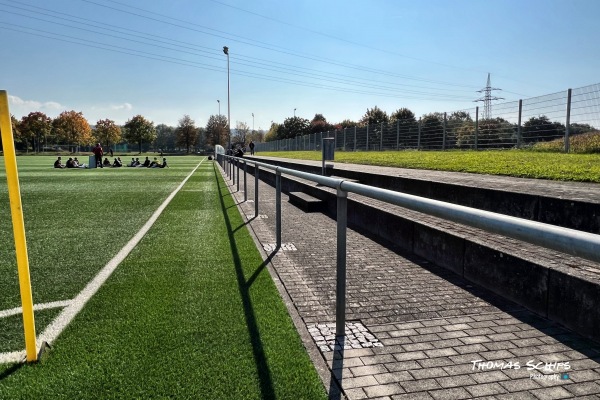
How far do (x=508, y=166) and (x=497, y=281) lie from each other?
588cm

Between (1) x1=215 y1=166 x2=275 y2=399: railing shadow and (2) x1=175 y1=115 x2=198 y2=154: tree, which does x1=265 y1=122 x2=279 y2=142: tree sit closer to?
(2) x1=175 y1=115 x2=198 y2=154: tree

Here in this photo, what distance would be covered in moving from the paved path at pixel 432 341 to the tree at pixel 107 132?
128 m

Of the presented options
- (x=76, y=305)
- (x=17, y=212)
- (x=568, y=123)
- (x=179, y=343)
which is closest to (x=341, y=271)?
(x=179, y=343)

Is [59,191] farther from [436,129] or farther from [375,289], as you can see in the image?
[436,129]

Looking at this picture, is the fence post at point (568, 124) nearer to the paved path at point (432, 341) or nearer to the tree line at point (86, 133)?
the paved path at point (432, 341)

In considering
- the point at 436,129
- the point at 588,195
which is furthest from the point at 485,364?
the point at 436,129

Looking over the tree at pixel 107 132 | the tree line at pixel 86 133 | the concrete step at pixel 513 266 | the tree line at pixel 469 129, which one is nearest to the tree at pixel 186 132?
the tree line at pixel 86 133

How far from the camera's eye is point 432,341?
3.12m

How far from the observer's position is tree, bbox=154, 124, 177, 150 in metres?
164

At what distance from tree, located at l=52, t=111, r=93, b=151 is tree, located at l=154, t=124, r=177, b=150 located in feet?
162

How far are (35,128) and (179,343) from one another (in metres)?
111

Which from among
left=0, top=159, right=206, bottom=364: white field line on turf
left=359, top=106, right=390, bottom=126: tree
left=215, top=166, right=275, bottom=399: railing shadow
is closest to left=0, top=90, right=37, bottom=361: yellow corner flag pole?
left=0, top=159, right=206, bottom=364: white field line on turf

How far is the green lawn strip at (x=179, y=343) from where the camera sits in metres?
2.42

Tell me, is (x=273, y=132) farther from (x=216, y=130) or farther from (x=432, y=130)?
(x=432, y=130)
